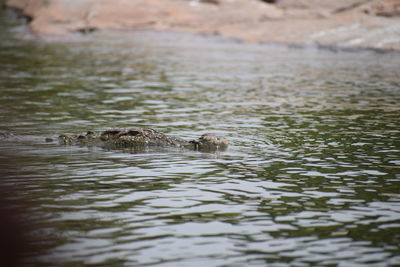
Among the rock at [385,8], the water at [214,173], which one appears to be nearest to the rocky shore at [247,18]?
the rock at [385,8]

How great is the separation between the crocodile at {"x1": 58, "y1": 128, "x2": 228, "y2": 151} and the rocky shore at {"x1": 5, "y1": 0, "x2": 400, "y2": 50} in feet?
104

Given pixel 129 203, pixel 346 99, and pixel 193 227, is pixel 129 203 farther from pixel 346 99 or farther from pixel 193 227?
pixel 346 99

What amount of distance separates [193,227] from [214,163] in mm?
4766

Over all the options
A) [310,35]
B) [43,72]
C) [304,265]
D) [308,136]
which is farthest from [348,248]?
[310,35]

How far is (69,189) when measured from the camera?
12898mm

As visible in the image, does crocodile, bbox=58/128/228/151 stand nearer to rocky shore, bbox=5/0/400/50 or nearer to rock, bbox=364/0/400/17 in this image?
rocky shore, bbox=5/0/400/50

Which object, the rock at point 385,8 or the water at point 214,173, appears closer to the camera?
the water at point 214,173

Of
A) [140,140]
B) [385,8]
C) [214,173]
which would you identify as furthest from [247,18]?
[214,173]

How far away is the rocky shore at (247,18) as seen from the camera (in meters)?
48.8

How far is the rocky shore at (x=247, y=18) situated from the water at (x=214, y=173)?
→ 16293mm

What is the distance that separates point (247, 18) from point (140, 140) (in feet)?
135

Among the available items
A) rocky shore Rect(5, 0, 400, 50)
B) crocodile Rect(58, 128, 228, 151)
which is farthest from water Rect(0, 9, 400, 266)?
rocky shore Rect(5, 0, 400, 50)

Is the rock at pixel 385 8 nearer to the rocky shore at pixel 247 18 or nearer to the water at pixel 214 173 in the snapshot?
the rocky shore at pixel 247 18

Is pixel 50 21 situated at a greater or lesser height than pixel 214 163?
greater
